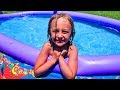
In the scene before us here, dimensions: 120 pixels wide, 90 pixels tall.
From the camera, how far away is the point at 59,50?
13.6ft

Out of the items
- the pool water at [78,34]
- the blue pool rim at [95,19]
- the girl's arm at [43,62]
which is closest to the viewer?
the girl's arm at [43,62]

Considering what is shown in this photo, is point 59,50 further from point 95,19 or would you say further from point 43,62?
point 95,19

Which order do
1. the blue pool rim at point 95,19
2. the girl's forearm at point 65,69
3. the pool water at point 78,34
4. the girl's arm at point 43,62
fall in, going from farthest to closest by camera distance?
1. the blue pool rim at point 95,19
2. the pool water at point 78,34
3. the girl's arm at point 43,62
4. the girl's forearm at point 65,69

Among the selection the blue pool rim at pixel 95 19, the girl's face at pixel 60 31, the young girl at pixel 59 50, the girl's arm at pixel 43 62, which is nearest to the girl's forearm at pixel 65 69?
the young girl at pixel 59 50

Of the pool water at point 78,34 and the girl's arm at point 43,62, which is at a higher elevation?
the girl's arm at point 43,62

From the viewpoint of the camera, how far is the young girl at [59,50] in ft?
13.3

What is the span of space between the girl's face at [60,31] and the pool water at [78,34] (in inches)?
75.5

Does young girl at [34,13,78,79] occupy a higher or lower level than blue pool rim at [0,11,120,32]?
higher

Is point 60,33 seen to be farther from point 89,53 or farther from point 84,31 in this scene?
point 84,31

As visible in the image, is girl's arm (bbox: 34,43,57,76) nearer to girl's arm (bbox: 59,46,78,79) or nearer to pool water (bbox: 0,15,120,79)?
girl's arm (bbox: 59,46,78,79)

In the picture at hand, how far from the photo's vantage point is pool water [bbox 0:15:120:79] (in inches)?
245

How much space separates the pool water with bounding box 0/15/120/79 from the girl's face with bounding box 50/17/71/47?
1918 mm

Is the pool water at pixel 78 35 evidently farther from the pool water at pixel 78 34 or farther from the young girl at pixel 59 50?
the young girl at pixel 59 50

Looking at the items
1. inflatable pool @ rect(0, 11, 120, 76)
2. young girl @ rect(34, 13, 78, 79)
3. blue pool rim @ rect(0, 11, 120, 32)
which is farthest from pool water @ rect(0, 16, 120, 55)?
young girl @ rect(34, 13, 78, 79)
